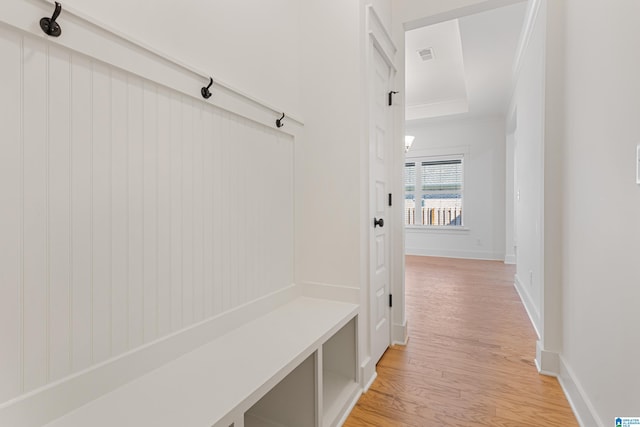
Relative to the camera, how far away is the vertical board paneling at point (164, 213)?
1.08m

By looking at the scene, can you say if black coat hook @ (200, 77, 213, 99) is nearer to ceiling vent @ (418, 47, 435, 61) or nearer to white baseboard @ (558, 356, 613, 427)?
white baseboard @ (558, 356, 613, 427)

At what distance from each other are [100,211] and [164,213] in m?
0.21

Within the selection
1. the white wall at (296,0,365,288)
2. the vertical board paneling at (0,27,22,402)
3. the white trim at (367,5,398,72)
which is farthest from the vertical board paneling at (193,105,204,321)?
the white trim at (367,5,398,72)

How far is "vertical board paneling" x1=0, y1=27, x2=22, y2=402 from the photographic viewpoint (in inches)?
28.3

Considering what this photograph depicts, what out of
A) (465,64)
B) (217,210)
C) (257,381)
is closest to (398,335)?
(257,381)

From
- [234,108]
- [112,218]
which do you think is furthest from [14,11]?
[234,108]

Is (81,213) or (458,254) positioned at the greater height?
(81,213)

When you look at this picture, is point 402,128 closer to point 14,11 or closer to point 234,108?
point 234,108

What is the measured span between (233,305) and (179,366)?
36 cm

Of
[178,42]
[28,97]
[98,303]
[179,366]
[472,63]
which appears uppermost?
[472,63]

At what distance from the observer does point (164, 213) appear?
1.09 metres

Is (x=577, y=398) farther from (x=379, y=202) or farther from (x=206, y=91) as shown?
(x=206, y=91)

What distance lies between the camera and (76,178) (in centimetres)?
85

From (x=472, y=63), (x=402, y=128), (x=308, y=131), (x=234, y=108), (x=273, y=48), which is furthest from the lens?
(x=472, y=63)
